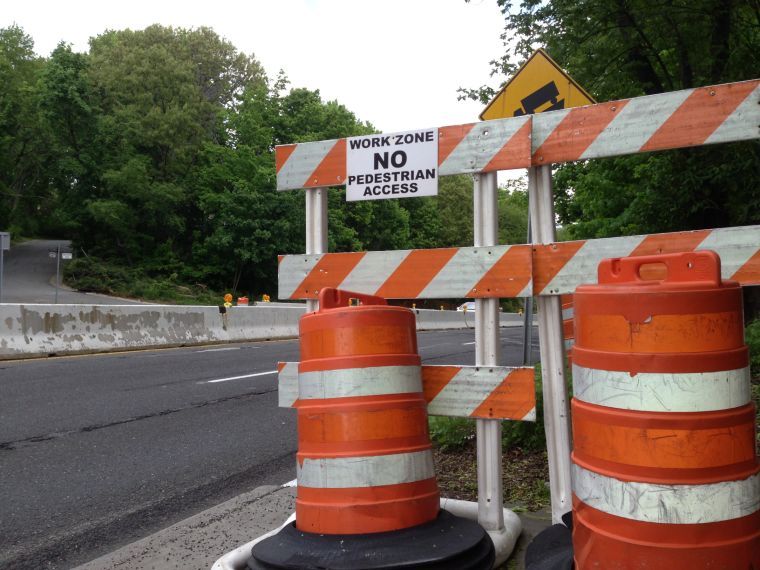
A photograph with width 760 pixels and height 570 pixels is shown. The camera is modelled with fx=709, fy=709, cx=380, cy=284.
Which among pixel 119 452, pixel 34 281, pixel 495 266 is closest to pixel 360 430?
pixel 495 266

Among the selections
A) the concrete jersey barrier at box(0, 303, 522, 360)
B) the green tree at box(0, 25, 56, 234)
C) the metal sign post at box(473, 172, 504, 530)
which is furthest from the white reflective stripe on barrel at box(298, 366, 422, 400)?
the green tree at box(0, 25, 56, 234)

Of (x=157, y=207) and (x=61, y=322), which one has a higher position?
(x=157, y=207)

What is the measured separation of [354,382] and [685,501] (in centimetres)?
130

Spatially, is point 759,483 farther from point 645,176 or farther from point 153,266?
point 153,266

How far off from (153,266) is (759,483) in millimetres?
44888

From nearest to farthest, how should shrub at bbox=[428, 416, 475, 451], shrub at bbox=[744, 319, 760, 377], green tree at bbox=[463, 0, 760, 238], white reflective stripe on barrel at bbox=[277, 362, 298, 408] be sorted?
1. white reflective stripe on barrel at bbox=[277, 362, 298, 408]
2. shrub at bbox=[428, 416, 475, 451]
3. shrub at bbox=[744, 319, 760, 377]
4. green tree at bbox=[463, 0, 760, 238]

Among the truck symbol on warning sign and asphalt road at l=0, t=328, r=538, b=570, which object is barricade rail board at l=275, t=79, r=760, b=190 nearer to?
asphalt road at l=0, t=328, r=538, b=570

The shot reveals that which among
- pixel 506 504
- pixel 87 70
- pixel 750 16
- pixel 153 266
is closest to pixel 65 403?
pixel 506 504

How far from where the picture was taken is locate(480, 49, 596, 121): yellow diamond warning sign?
6.31 m

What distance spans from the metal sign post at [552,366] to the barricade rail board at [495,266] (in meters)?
0.15

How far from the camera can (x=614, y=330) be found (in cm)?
223

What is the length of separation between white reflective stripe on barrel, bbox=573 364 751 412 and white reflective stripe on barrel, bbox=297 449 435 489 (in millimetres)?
958

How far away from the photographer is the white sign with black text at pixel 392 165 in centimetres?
343

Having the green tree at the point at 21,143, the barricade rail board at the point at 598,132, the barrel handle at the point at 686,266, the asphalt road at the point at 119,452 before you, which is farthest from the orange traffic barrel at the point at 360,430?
the green tree at the point at 21,143
